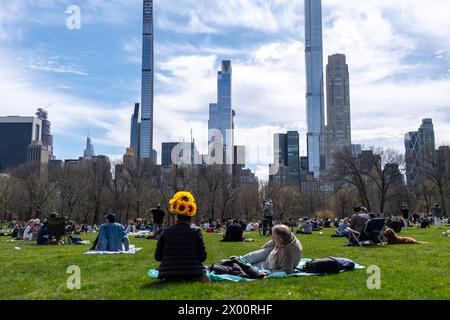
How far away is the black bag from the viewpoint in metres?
9.53

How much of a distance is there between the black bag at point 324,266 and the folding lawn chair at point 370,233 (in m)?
8.11

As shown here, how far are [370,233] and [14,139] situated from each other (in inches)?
7226

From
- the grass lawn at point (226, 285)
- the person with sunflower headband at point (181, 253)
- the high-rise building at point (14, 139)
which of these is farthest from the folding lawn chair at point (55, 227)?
the high-rise building at point (14, 139)

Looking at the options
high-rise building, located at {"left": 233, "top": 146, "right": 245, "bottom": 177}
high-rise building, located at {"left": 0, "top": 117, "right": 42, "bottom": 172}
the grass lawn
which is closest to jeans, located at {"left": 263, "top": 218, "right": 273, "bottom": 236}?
the grass lawn

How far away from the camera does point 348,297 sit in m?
6.97

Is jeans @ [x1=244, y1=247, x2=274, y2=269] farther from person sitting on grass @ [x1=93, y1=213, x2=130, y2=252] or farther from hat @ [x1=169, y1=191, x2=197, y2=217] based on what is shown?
person sitting on grass @ [x1=93, y1=213, x2=130, y2=252]

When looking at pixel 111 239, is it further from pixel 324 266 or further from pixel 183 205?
pixel 324 266

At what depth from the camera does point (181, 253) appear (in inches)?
326

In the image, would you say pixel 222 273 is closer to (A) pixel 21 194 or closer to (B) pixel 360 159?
(B) pixel 360 159

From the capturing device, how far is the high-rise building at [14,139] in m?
177

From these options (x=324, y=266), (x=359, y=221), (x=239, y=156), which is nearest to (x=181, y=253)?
(x=324, y=266)

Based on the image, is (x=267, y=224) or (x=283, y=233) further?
(x=267, y=224)

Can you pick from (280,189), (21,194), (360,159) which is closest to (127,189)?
(21,194)

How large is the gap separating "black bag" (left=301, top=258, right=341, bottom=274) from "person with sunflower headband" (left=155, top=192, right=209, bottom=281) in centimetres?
251
